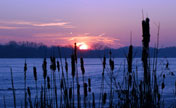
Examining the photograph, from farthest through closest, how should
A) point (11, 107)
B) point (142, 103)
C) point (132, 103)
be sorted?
point (11, 107)
point (132, 103)
point (142, 103)

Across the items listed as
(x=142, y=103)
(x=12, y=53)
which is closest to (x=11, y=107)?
(x=142, y=103)

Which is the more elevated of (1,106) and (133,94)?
(133,94)

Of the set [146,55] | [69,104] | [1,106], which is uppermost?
[146,55]

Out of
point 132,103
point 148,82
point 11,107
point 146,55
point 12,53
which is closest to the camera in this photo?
point 146,55

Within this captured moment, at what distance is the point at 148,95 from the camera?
2926 millimetres

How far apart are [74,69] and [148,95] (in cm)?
84

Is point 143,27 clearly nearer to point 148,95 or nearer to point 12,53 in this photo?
point 148,95

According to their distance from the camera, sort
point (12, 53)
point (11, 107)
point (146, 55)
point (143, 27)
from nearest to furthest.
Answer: point (143, 27) → point (146, 55) → point (11, 107) → point (12, 53)

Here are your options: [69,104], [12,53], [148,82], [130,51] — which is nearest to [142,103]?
[148,82]

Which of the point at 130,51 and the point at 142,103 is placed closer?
the point at 130,51

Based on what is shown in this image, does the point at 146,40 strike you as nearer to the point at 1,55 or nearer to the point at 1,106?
the point at 1,106

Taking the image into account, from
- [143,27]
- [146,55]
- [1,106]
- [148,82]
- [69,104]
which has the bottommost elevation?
[1,106]

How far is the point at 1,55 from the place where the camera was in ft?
514

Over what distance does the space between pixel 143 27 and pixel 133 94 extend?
1349 millimetres
